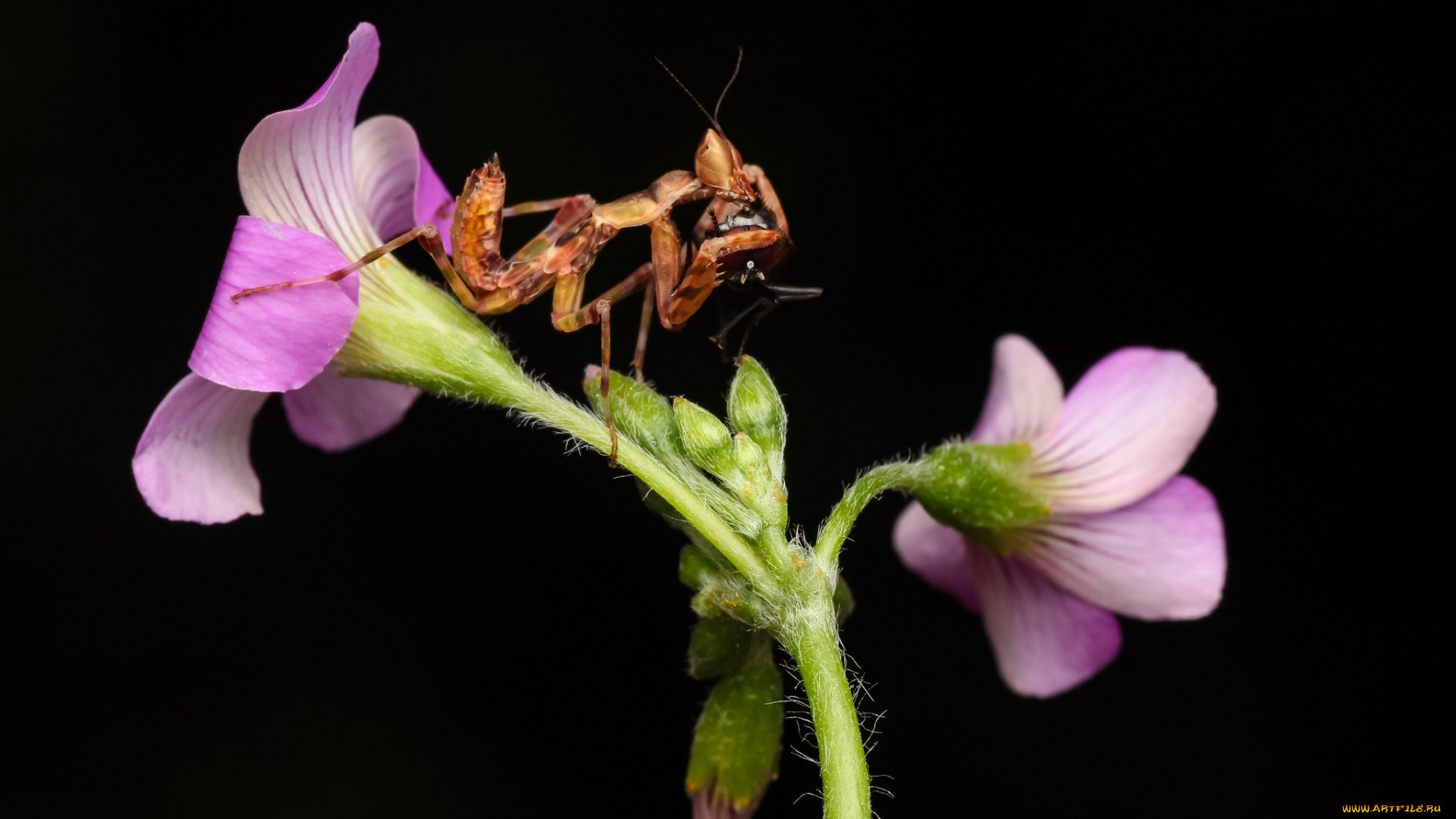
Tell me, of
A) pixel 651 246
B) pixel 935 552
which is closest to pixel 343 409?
pixel 651 246

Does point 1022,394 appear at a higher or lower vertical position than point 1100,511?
higher

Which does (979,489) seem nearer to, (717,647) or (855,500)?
(855,500)

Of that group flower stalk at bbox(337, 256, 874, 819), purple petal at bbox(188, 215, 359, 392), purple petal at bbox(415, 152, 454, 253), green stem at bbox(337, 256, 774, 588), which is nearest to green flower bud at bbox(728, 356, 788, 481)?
flower stalk at bbox(337, 256, 874, 819)

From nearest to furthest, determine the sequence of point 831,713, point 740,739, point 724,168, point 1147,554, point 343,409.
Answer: point 831,713, point 740,739, point 724,168, point 1147,554, point 343,409

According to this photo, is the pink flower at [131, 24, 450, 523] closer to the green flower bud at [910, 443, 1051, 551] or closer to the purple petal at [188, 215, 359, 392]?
the purple petal at [188, 215, 359, 392]

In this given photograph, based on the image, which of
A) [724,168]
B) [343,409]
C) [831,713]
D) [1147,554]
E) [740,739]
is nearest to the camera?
[831,713]

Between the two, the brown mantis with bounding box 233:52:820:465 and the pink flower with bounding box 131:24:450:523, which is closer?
the pink flower with bounding box 131:24:450:523

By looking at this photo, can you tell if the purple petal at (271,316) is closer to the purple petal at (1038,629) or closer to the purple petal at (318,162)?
the purple petal at (318,162)
